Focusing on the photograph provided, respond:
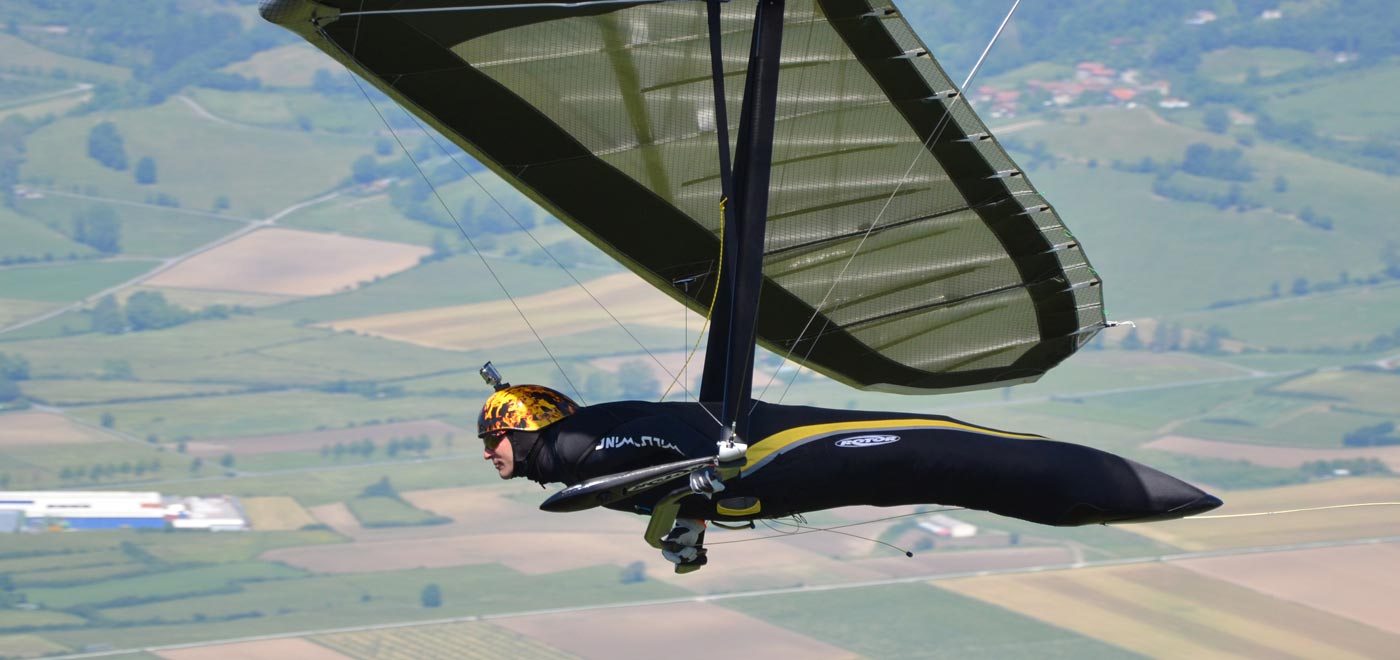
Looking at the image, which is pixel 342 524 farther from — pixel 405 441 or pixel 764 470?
pixel 764 470

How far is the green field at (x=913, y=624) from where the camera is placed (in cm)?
11325

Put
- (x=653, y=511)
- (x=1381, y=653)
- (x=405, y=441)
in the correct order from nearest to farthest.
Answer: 1. (x=653, y=511)
2. (x=1381, y=653)
3. (x=405, y=441)

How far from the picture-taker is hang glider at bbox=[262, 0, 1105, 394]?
15.4m

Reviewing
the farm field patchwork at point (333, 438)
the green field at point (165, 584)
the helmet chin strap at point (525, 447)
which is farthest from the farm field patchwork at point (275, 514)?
the helmet chin strap at point (525, 447)

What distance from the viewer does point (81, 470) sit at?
173625 millimetres

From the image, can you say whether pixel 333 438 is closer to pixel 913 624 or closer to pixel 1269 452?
pixel 913 624

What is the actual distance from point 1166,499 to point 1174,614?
105922 mm

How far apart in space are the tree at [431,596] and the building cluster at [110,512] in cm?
3094

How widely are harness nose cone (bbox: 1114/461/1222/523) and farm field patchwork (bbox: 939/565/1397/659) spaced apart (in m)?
93.1

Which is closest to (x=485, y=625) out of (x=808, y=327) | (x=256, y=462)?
(x=256, y=462)

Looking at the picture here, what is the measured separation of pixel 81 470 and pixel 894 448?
6730 inches

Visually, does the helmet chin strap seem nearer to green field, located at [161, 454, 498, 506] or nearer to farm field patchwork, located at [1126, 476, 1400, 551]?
farm field patchwork, located at [1126, 476, 1400, 551]

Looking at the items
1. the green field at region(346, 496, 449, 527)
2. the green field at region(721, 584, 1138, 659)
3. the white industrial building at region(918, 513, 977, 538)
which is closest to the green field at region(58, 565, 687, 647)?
the green field at region(346, 496, 449, 527)

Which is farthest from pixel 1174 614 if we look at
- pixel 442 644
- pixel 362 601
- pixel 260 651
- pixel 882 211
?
pixel 882 211
